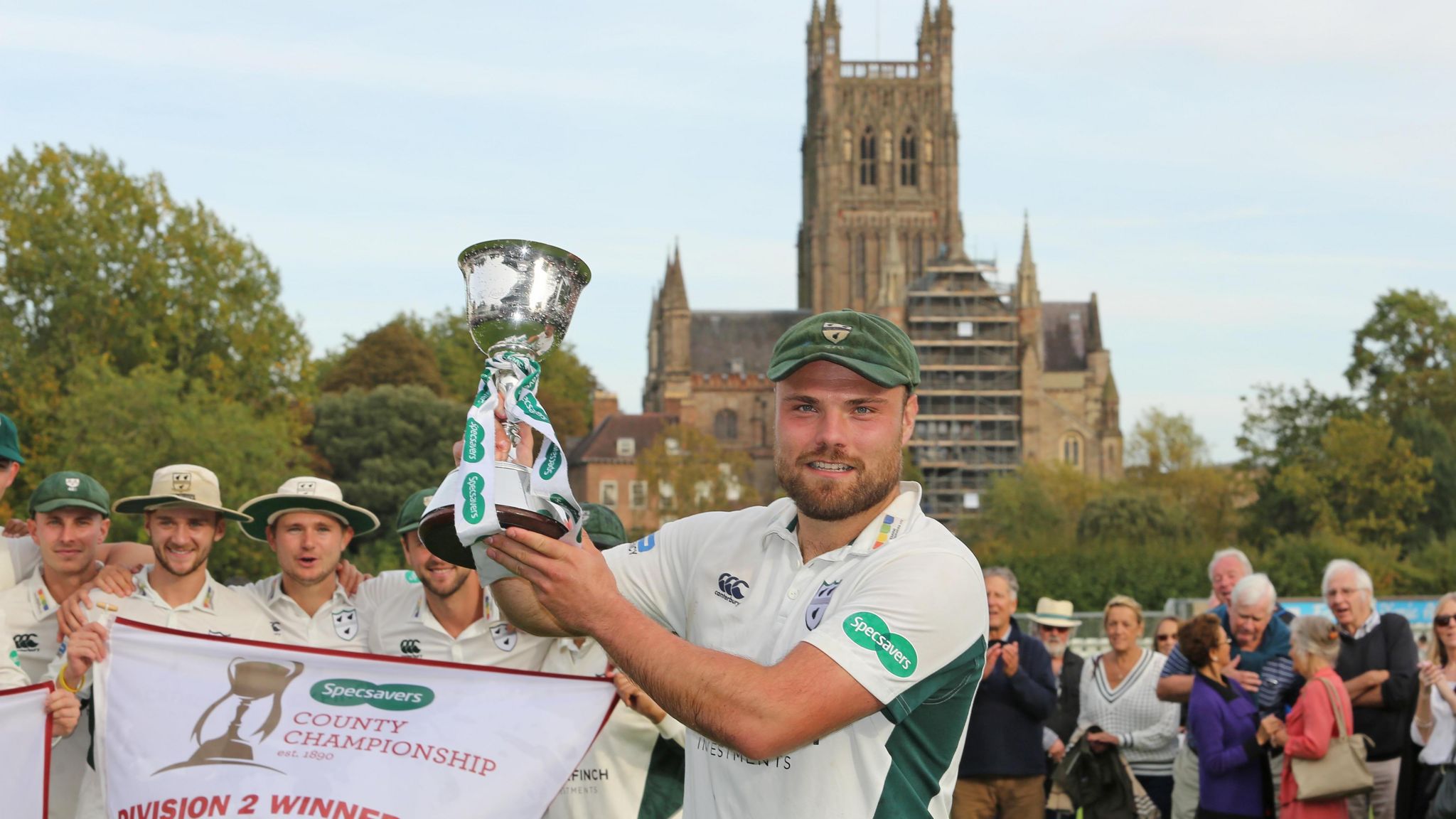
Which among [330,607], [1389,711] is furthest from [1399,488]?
[330,607]

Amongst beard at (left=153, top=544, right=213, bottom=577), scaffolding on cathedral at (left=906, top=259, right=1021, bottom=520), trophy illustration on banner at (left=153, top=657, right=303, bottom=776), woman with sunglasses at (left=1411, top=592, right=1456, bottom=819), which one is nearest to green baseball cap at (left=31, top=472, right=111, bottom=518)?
beard at (left=153, top=544, right=213, bottom=577)

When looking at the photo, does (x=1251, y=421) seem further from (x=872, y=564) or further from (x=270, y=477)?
(x=872, y=564)

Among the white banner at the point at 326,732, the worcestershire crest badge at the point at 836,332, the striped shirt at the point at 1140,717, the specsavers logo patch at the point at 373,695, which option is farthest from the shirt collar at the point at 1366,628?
the worcestershire crest badge at the point at 836,332

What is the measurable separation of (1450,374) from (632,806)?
220 feet

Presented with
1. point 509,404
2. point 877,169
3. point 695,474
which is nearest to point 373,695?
point 509,404

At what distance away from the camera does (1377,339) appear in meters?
68.2

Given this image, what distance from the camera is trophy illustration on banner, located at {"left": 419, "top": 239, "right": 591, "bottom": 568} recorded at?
3.03 m

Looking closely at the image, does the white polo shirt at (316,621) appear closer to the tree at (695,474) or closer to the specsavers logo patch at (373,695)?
the specsavers logo patch at (373,695)

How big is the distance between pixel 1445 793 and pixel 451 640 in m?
4.99

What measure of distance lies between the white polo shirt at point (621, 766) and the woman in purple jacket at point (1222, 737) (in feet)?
11.9

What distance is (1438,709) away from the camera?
8.55m

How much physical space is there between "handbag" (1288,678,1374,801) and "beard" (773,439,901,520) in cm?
618

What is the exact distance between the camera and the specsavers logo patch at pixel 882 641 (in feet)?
10.5

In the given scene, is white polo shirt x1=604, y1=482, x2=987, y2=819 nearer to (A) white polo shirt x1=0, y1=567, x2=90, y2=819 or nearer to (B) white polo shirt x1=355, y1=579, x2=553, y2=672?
(B) white polo shirt x1=355, y1=579, x2=553, y2=672
